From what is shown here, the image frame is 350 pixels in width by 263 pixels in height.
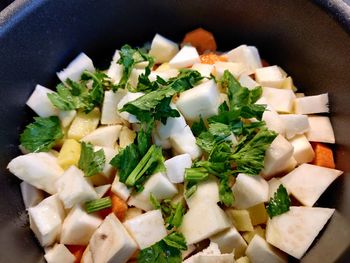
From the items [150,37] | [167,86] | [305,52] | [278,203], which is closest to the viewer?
[278,203]

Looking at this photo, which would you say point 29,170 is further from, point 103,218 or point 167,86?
point 167,86

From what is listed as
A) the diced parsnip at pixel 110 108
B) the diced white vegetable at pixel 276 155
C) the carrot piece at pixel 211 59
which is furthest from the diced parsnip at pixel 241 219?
the carrot piece at pixel 211 59

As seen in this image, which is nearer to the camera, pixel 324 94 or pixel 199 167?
pixel 199 167

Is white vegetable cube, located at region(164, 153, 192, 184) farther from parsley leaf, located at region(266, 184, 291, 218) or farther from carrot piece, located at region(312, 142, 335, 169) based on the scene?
carrot piece, located at region(312, 142, 335, 169)

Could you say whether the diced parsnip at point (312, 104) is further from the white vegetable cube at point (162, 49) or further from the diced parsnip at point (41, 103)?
the diced parsnip at point (41, 103)

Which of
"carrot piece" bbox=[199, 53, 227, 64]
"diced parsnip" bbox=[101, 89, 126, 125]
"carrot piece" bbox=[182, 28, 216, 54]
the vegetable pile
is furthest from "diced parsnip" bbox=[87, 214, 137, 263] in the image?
"carrot piece" bbox=[182, 28, 216, 54]

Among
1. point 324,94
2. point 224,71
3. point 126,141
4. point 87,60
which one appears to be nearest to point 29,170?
point 126,141

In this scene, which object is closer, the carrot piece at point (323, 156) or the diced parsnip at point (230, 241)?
the diced parsnip at point (230, 241)
